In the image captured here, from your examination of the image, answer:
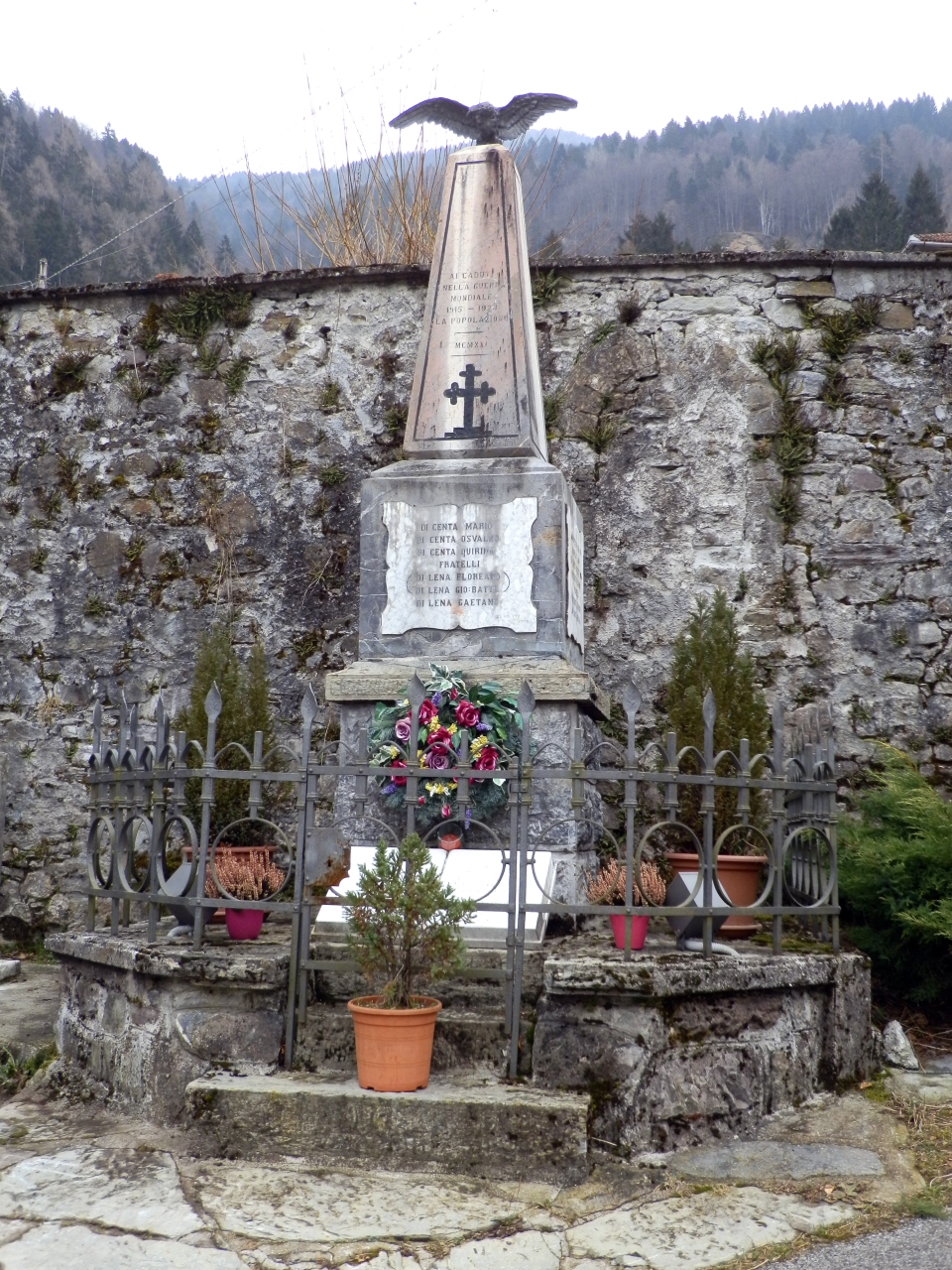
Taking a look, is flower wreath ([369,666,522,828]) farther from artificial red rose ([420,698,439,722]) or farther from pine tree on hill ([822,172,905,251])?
pine tree on hill ([822,172,905,251])

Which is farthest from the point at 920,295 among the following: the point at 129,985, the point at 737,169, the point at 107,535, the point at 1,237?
the point at 737,169

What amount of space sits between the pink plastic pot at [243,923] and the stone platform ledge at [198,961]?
0.29 m

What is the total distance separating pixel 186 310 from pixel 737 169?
3155cm

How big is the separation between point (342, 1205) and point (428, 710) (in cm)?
237

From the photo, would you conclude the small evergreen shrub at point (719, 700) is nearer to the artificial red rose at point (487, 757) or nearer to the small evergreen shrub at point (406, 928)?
the artificial red rose at point (487, 757)

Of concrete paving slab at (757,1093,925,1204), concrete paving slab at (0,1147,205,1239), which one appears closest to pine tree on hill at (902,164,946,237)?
concrete paving slab at (757,1093,925,1204)

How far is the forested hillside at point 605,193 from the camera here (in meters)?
11.6

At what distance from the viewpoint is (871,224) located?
17.7 meters

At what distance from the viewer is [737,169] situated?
3494 centimetres

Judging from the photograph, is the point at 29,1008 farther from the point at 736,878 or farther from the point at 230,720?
the point at 736,878

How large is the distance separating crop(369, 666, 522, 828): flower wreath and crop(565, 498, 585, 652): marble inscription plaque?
762 millimetres

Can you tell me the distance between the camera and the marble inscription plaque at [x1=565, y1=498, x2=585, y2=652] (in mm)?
5762

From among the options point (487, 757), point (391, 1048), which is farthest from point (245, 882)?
point (391, 1048)

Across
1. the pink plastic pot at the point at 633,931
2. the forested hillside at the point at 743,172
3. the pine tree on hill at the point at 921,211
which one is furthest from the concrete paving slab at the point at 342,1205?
the forested hillside at the point at 743,172
